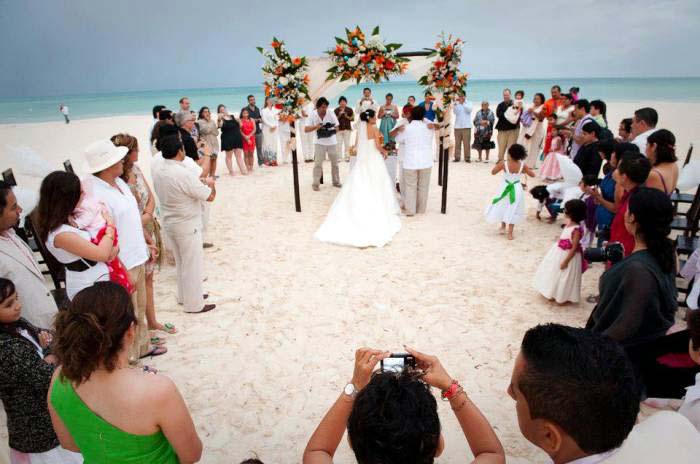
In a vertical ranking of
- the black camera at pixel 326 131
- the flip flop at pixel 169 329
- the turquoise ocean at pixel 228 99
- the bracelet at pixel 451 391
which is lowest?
the flip flop at pixel 169 329

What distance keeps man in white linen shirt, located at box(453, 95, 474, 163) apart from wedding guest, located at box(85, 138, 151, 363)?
996cm

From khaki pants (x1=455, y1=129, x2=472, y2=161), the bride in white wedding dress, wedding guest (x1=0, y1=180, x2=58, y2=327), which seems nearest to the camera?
wedding guest (x1=0, y1=180, x2=58, y2=327)

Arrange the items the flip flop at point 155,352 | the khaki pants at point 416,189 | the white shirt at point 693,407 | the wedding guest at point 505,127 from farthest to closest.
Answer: the wedding guest at point 505,127, the khaki pants at point 416,189, the flip flop at point 155,352, the white shirt at point 693,407

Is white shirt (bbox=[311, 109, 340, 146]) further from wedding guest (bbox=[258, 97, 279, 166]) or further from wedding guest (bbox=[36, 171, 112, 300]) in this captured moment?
wedding guest (bbox=[36, 171, 112, 300])

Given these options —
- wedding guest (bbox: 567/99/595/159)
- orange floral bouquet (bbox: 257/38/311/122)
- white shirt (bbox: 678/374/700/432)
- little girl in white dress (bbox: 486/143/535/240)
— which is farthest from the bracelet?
wedding guest (bbox: 567/99/595/159)

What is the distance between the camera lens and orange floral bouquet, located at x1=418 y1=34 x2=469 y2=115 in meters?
7.33

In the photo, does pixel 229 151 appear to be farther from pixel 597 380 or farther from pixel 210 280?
pixel 597 380

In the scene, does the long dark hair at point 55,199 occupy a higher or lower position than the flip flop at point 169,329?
higher

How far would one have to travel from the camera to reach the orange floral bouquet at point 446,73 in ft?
24.1

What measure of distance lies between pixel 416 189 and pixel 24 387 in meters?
6.70

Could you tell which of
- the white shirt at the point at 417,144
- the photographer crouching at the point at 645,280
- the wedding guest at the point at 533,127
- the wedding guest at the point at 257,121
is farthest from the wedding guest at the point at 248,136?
the photographer crouching at the point at 645,280

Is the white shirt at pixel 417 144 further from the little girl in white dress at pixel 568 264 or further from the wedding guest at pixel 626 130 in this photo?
the little girl in white dress at pixel 568 264

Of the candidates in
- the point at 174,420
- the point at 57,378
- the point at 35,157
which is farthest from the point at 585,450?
the point at 35,157

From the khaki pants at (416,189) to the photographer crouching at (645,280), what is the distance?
16.9ft
